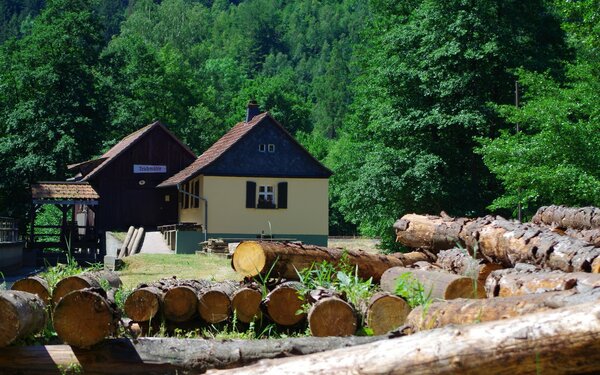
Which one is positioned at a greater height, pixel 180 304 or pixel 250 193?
pixel 250 193

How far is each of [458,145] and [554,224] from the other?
2209 centimetres

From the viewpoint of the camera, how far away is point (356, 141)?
42375 mm

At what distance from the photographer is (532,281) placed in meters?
8.91

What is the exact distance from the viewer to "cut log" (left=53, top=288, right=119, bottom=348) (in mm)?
7984

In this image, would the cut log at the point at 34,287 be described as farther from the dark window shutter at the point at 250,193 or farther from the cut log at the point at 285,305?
the dark window shutter at the point at 250,193

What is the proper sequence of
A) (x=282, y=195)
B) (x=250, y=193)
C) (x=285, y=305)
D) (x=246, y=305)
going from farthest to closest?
(x=282, y=195) < (x=250, y=193) < (x=246, y=305) < (x=285, y=305)

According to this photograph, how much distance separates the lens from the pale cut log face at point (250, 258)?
484 inches

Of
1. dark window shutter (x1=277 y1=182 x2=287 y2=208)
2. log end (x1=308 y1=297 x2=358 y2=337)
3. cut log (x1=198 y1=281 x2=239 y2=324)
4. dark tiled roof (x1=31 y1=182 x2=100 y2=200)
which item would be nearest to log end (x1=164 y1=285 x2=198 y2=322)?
cut log (x1=198 y1=281 x2=239 y2=324)

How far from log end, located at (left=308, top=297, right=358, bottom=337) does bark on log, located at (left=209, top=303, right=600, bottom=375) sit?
418 cm

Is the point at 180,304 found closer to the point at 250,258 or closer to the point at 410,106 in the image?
the point at 250,258

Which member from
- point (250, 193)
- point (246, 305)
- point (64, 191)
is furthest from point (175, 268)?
point (64, 191)

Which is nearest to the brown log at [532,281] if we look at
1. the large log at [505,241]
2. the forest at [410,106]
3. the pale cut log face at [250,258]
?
the large log at [505,241]

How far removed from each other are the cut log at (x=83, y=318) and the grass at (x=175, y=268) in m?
10.9

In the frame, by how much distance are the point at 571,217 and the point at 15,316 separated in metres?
8.72
